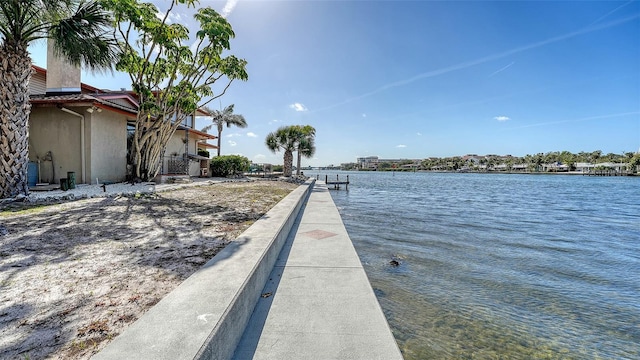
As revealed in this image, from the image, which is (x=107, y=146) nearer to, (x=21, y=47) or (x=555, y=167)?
(x=21, y=47)

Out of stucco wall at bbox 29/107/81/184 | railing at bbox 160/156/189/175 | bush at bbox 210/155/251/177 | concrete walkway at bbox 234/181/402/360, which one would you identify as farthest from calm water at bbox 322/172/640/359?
bush at bbox 210/155/251/177

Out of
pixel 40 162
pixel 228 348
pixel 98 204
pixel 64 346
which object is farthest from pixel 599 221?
pixel 40 162

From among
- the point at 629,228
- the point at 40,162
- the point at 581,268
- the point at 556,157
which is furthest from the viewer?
the point at 556,157

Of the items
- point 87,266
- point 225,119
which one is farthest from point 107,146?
point 225,119

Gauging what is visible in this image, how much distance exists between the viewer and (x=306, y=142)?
109 feet

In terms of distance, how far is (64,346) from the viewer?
73.1 inches

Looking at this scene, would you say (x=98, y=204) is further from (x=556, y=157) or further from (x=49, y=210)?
(x=556, y=157)

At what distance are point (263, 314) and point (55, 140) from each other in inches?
581

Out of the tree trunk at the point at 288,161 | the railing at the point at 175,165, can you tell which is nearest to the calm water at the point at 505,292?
the railing at the point at 175,165

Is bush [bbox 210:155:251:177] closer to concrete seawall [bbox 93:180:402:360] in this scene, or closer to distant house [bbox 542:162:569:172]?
concrete seawall [bbox 93:180:402:360]

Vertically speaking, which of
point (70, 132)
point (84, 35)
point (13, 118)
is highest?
point (84, 35)

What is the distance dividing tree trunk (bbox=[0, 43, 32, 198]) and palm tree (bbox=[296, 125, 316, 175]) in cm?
2468

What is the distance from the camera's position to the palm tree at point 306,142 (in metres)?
32.0

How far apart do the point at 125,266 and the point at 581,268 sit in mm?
8728
